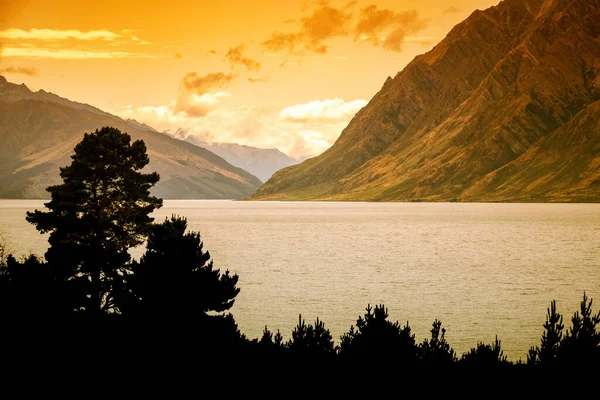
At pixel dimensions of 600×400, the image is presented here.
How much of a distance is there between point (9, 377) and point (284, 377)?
7500 millimetres

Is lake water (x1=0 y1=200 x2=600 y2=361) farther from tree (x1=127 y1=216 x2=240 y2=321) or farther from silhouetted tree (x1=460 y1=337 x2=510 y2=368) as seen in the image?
tree (x1=127 y1=216 x2=240 y2=321)

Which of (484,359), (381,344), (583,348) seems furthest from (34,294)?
(583,348)

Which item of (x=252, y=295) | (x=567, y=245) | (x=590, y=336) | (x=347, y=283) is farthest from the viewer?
(x=567, y=245)

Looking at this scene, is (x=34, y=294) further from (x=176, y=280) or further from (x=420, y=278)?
(x=420, y=278)

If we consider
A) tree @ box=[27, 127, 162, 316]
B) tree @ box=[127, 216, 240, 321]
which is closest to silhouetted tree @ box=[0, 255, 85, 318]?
tree @ box=[127, 216, 240, 321]

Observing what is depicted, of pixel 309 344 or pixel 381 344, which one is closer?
pixel 381 344

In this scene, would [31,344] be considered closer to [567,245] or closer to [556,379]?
[556,379]

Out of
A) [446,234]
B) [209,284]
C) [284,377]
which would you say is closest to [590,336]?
[284,377]

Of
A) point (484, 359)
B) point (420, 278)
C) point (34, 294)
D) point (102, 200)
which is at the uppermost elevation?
point (102, 200)

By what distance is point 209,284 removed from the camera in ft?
85.4

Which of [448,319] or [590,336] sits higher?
[590,336]

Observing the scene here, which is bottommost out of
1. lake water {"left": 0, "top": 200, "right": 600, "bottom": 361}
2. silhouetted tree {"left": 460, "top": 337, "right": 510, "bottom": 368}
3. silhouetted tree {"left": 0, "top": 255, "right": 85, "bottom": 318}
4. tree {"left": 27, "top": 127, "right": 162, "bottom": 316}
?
lake water {"left": 0, "top": 200, "right": 600, "bottom": 361}

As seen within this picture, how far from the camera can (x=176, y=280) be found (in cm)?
2566

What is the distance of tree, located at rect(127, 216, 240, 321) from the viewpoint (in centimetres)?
2520
